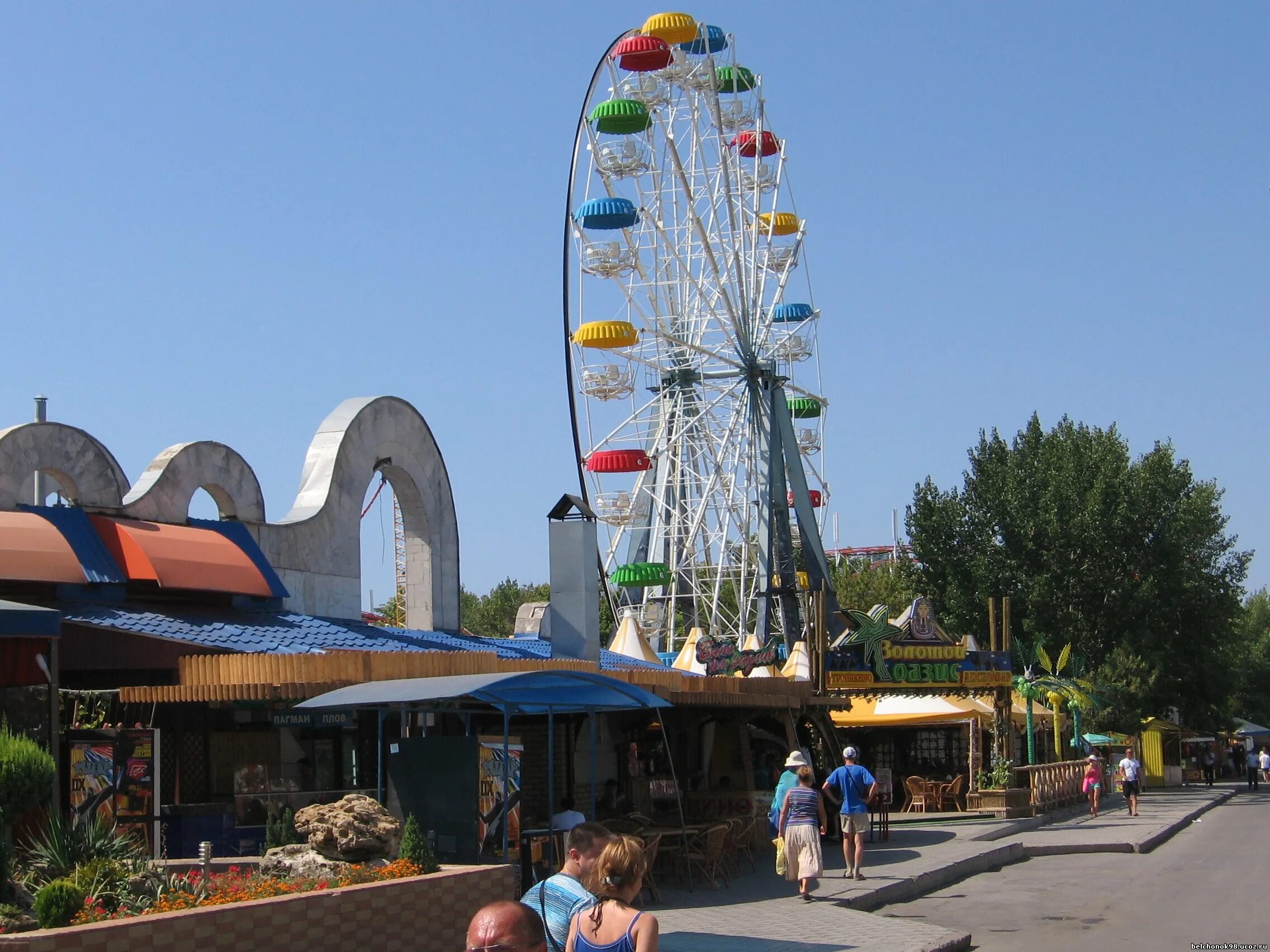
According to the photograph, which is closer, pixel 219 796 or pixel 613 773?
pixel 219 796

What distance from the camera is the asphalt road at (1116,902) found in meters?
13.4

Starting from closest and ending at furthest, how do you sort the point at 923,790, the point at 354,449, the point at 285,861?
1. the point at 285,861
2. the point at 354,449
3. the point at 923,790

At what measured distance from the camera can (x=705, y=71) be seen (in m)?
45.3

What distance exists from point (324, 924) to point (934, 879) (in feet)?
34.1

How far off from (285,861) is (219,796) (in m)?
5.38

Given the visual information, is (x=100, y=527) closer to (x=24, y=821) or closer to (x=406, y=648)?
(x=406, y=648)

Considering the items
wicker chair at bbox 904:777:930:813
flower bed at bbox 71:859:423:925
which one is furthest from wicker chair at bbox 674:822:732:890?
wicker chair at bbox 904:777:930:813

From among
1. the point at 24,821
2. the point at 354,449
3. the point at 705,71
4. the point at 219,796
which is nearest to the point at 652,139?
the point at 705,71

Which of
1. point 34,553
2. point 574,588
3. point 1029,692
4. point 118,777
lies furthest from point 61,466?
point 1029,692

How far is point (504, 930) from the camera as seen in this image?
4441 mm

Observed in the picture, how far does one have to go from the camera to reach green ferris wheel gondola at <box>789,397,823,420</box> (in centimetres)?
5866

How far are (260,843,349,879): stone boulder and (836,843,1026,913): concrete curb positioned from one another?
6.40 meters

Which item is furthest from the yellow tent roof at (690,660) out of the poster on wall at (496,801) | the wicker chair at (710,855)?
the poster on wall at (496,801)

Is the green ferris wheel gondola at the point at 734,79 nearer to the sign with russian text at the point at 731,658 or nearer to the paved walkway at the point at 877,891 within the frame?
the sign with russian text at the point at 731,658
